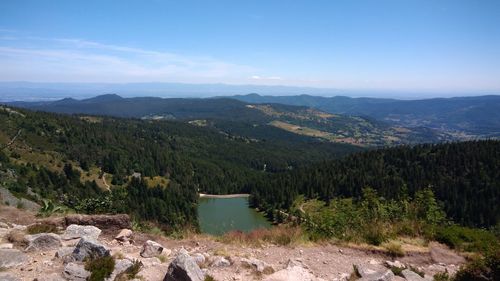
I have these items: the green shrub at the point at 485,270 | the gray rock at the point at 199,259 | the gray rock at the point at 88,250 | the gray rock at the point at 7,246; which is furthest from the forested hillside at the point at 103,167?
the green shrub at the point at 485,270

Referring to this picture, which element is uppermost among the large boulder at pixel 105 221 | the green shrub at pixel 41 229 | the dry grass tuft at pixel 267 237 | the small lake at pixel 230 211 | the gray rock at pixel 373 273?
the green shrub at pixel 41 229

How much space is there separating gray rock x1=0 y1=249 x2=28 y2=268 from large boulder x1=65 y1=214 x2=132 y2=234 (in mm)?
2681

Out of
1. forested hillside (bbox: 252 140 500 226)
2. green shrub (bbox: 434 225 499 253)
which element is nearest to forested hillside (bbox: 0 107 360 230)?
forested hillside (bbox: 252 140 500 226)

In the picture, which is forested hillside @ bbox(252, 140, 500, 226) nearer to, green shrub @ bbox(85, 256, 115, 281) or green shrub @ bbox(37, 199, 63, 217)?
green shrub @ bbox(37, 199, 63, 217)

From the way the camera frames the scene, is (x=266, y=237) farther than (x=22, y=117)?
No

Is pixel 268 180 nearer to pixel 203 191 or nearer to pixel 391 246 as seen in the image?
pixel 203 191

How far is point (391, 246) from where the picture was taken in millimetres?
11594

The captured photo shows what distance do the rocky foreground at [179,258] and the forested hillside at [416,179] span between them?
10902 cm

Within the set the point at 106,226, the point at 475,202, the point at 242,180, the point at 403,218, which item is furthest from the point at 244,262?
the point at 242,180

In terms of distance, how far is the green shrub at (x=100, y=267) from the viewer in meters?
7.92

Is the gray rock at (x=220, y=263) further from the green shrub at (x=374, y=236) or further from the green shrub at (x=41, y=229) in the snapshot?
the green shrub at (x=374, y=236)

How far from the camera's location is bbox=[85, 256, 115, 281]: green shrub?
26.0 feet

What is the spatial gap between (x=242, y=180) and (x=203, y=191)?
22.8 meters

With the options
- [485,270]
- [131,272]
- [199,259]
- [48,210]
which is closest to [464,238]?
[485,270]
